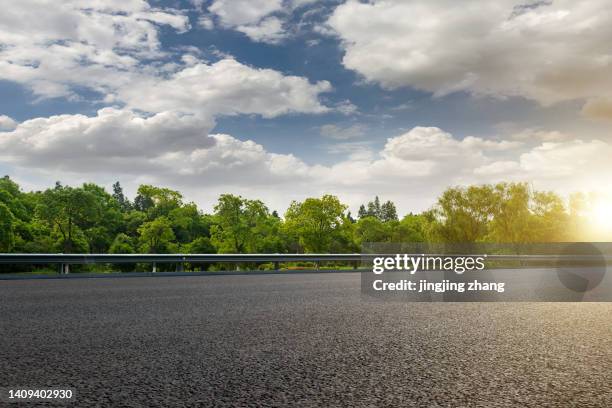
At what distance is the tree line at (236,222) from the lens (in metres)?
56.9

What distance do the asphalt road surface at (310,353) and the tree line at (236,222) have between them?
48.0 m

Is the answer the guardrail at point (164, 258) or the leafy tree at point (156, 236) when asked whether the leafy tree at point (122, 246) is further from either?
the guardrail at point (164, 258)

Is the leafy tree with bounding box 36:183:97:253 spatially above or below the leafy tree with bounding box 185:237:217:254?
above

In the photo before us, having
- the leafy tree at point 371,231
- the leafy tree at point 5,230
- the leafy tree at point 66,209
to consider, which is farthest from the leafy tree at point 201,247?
the leafy tree at point 371,231

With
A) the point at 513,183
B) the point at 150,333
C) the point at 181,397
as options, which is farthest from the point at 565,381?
the point at 513,183

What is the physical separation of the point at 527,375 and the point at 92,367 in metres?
3.88

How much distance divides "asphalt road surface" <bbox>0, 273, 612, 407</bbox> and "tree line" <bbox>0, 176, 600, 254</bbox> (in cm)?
4797

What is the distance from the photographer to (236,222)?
76438 mm

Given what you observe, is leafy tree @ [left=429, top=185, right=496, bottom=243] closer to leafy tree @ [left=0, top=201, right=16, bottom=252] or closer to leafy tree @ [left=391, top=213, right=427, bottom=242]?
leafy tree @ [left=0, top=201, right=16, bottom=252]

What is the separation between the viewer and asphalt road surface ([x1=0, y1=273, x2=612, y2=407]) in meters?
4.20

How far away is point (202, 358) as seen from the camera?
5.46m

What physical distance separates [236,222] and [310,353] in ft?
234

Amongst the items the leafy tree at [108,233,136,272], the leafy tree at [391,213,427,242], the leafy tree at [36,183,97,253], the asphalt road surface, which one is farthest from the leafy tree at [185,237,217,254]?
the asphalt road surface

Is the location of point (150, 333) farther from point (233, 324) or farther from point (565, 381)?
point (565, 381)
